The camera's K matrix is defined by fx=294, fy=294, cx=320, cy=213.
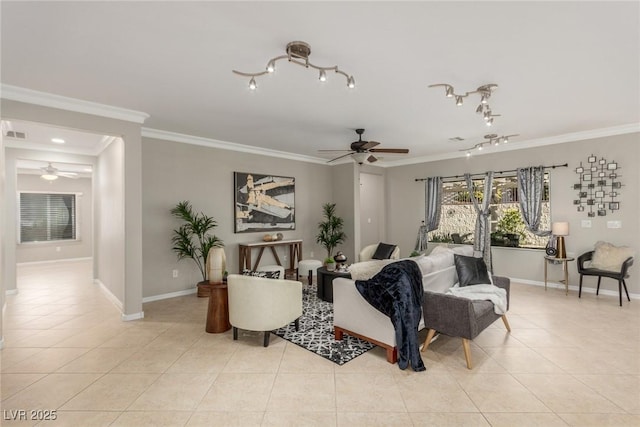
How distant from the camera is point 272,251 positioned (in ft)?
20.9

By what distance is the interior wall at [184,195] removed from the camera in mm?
4895

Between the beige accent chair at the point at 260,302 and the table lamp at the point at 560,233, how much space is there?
4.86 metres

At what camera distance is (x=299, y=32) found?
7.29ft

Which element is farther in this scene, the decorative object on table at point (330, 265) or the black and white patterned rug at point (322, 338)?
the decorative object on table at point (330, 265)

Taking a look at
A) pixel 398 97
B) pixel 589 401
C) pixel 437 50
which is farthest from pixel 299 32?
pixel 589 401

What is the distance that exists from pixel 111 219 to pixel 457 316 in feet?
17.1

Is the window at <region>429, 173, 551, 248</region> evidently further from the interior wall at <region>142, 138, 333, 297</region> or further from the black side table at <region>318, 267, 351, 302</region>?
the interior wall at <region>142, 138, 333, 297</region>

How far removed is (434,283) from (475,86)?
88.3 inches

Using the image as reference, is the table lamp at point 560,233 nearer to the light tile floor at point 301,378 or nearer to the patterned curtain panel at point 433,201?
the light tile floor at point 301,378

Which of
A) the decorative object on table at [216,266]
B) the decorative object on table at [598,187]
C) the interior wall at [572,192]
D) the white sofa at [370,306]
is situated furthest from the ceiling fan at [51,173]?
the decorative object on table at [598,187]

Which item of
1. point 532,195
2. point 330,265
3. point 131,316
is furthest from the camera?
point 532,195

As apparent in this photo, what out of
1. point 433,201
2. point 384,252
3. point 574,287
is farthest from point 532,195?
point 384,252

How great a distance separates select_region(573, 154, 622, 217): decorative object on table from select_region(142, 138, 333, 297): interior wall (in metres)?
5.69

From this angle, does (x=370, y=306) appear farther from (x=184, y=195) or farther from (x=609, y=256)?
(x=609, y=256)
